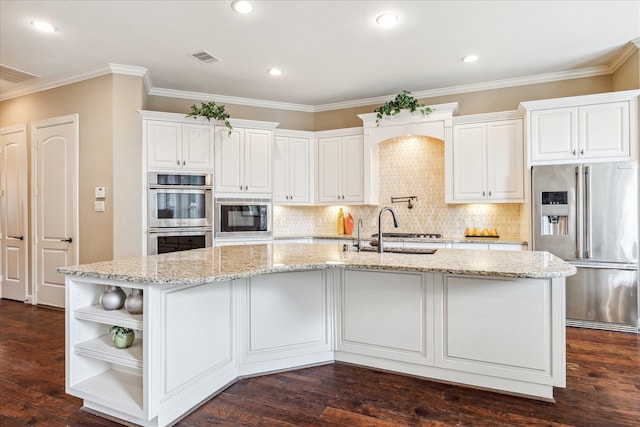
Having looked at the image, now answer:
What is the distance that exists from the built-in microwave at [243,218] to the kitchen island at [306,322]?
169 centimetres

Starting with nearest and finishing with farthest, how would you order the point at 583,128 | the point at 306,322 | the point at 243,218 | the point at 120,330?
the point at 120,330, the point at 306,322, the point at 583,128, the point at 243,218

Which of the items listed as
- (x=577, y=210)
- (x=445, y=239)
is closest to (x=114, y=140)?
(x=445, y=239)

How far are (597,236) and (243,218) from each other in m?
3.85

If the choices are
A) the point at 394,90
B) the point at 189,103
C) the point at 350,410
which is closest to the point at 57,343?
the point at 350,410

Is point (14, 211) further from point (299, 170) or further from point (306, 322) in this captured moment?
point (306, 322)

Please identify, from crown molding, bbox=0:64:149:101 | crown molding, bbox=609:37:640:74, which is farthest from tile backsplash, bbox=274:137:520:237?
crown molding, bbox=0:64:149:101

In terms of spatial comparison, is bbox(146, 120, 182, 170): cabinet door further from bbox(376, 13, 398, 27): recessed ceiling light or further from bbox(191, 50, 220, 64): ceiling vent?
bbox(376, 13, 398, 27): recessed ceiling light

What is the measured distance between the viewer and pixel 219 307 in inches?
90.4

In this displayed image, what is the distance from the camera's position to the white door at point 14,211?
15.3 feet

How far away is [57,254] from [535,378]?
16.5 ft

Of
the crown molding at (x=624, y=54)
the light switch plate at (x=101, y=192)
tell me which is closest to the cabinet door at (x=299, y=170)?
the light switch plate at (x=101, y=192)

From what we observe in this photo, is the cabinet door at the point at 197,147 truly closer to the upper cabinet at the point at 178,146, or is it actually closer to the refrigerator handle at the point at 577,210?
the upper cabinet at the point at 178,146

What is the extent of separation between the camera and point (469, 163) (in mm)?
4312

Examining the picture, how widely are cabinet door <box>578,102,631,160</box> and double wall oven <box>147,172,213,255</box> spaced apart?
412 cm
